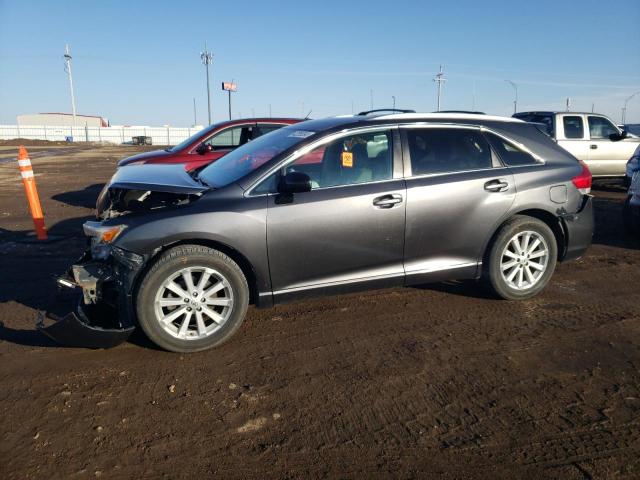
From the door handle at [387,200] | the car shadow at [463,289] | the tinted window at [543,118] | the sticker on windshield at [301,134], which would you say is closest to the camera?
the door handle at [387,200]

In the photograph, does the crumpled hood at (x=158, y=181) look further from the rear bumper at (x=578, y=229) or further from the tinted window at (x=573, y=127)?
the tinted window at (x=573, y=127)

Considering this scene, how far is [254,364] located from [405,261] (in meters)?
1.59

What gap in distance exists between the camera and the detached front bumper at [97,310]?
3438 mm

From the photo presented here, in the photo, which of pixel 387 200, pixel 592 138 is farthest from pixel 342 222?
pixel 592 138

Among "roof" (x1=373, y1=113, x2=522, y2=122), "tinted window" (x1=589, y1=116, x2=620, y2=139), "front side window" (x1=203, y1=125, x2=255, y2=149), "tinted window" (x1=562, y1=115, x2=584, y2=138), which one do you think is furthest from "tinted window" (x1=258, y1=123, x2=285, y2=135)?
"tinted window" (x1=589, y1=116, x2=620, y2=139)

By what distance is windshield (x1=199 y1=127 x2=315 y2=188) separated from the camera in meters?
4.14

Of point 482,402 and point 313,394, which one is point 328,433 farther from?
point 482,402

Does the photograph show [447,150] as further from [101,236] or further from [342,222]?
[101,236]

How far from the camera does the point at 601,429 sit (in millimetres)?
2787

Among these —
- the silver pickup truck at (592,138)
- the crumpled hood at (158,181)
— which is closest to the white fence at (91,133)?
the silver pickup truck at (592,138)

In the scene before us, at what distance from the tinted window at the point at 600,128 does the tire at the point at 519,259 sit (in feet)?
28.1

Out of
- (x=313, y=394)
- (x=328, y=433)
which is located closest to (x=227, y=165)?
(x=313, y=394)

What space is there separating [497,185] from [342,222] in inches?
61.5

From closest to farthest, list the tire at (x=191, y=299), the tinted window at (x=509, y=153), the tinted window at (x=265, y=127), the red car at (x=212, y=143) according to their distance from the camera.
A: the tire at (x=191, y=299), the tinted window at (x=509, y=153), the red car at (x=212, y=143), the tinted window at (x=265, y=127)
